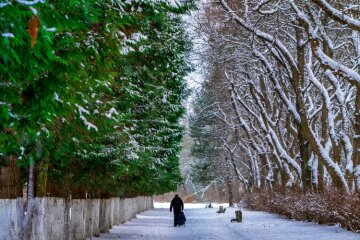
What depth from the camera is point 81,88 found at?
360 inches

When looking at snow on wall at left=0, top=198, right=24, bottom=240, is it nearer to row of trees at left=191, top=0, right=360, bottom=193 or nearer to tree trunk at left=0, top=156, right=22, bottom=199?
tree trunk at left=0, top=156, right=22, bottom=199

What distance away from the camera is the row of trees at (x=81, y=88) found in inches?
229

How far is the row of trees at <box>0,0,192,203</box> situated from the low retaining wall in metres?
0.54

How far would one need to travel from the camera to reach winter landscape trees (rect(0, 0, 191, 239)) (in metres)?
5.84

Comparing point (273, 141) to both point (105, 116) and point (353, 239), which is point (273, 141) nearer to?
point (353, 239)

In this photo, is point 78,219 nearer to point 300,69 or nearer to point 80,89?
point 80,89

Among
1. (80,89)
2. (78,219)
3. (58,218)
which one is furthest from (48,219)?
(80,89)

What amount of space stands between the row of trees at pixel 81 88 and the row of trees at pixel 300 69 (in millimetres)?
4210

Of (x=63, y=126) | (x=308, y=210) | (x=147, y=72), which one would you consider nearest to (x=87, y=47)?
(x=63, y=126)

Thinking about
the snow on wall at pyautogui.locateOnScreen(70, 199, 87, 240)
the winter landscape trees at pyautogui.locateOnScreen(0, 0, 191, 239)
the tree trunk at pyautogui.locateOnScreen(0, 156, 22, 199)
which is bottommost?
the snow on wall at pyautogui.locateOnScreen(70, 199, 87, 240)

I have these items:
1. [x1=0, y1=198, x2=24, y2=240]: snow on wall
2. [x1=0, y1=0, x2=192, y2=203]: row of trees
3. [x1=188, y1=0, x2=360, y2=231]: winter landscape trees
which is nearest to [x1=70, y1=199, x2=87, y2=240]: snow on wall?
[x1=0, y1=0, x2=192, y2=203]: row of trees

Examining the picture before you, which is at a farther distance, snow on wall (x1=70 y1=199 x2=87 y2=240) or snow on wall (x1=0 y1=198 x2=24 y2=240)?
snow on wall (x1=70 y1=199 x2=87 y2=240)

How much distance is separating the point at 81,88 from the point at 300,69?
15.8m

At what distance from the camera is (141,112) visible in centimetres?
2098
